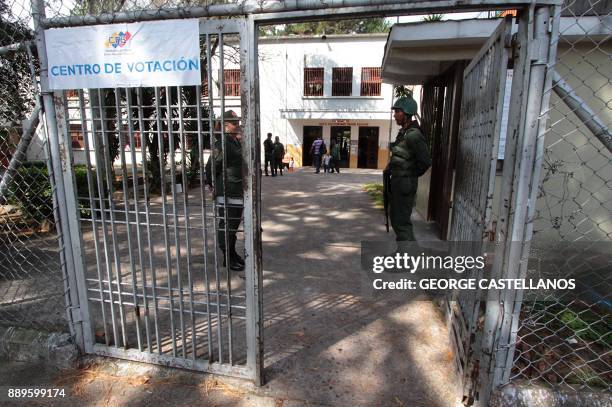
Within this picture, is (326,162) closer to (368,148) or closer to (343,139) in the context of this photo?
(343,139)

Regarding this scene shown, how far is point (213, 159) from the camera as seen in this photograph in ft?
7.47

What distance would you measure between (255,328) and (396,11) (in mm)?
2019

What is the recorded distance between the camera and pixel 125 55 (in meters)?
2.15

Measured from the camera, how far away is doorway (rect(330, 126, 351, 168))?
20558 millimetres

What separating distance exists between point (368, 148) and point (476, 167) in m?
18.5

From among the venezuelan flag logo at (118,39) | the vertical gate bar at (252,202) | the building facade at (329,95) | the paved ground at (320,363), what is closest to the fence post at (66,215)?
the paved ground at (320,363)

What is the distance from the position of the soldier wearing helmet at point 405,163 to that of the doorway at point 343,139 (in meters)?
16.6

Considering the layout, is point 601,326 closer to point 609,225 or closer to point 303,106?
point 609,225

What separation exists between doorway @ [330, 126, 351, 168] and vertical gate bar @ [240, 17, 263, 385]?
1871cm

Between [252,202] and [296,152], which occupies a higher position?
[252,202]

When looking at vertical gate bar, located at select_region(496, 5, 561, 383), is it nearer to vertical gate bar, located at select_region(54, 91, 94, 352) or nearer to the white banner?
the white banner

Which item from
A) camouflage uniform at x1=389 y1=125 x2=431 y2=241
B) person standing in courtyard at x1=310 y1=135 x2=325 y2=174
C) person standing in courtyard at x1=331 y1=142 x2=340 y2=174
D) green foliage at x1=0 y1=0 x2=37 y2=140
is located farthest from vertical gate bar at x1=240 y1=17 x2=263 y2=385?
person standing in courtyard at x1=331 y1=142 x2=340 y2=174

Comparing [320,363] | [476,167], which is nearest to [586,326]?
[476,167]

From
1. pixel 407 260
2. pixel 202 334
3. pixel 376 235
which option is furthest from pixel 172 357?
pixel 376 235
